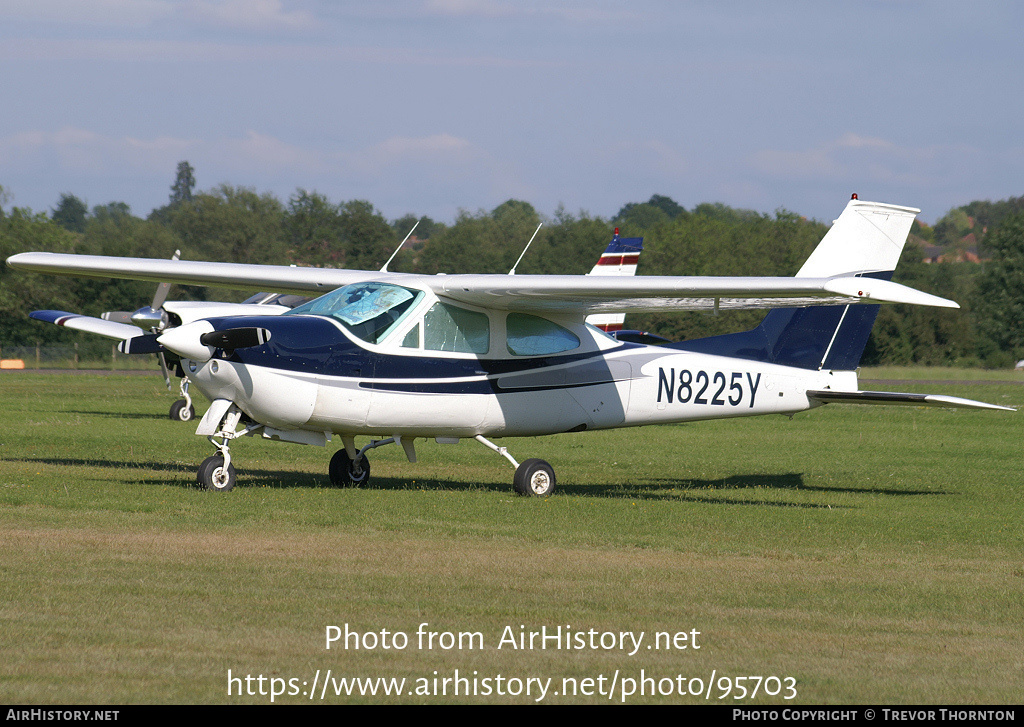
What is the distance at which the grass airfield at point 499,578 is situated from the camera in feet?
18.5

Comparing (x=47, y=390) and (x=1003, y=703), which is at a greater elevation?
(x=1003, y=703)

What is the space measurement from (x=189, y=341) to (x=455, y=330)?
9.62 ft

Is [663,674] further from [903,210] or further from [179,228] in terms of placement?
[179,228]

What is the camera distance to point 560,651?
20.1 ft

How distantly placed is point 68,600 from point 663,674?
137 inches

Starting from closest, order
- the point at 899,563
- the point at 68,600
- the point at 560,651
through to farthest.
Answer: the point at 560,651
the point at 68,600
the point at 899,563

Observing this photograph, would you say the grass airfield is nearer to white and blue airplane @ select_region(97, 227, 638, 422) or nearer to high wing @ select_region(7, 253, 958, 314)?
high wing @ select_region(7, 253, 958, 314)

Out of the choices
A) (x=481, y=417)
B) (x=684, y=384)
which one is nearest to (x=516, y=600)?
(x=481, y=417)

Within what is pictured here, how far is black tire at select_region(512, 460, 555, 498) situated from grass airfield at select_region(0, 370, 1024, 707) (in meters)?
0.27

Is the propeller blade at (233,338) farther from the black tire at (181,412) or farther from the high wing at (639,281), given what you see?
the black tire at (181,412)

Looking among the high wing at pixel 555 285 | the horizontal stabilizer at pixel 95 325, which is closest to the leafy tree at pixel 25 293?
the horizontal stabilizer at pixel 95 325

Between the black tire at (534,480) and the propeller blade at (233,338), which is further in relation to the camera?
the black tire at (534,480)

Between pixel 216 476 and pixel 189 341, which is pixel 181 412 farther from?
pixel 189 341

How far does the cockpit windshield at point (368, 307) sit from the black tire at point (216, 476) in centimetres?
174
